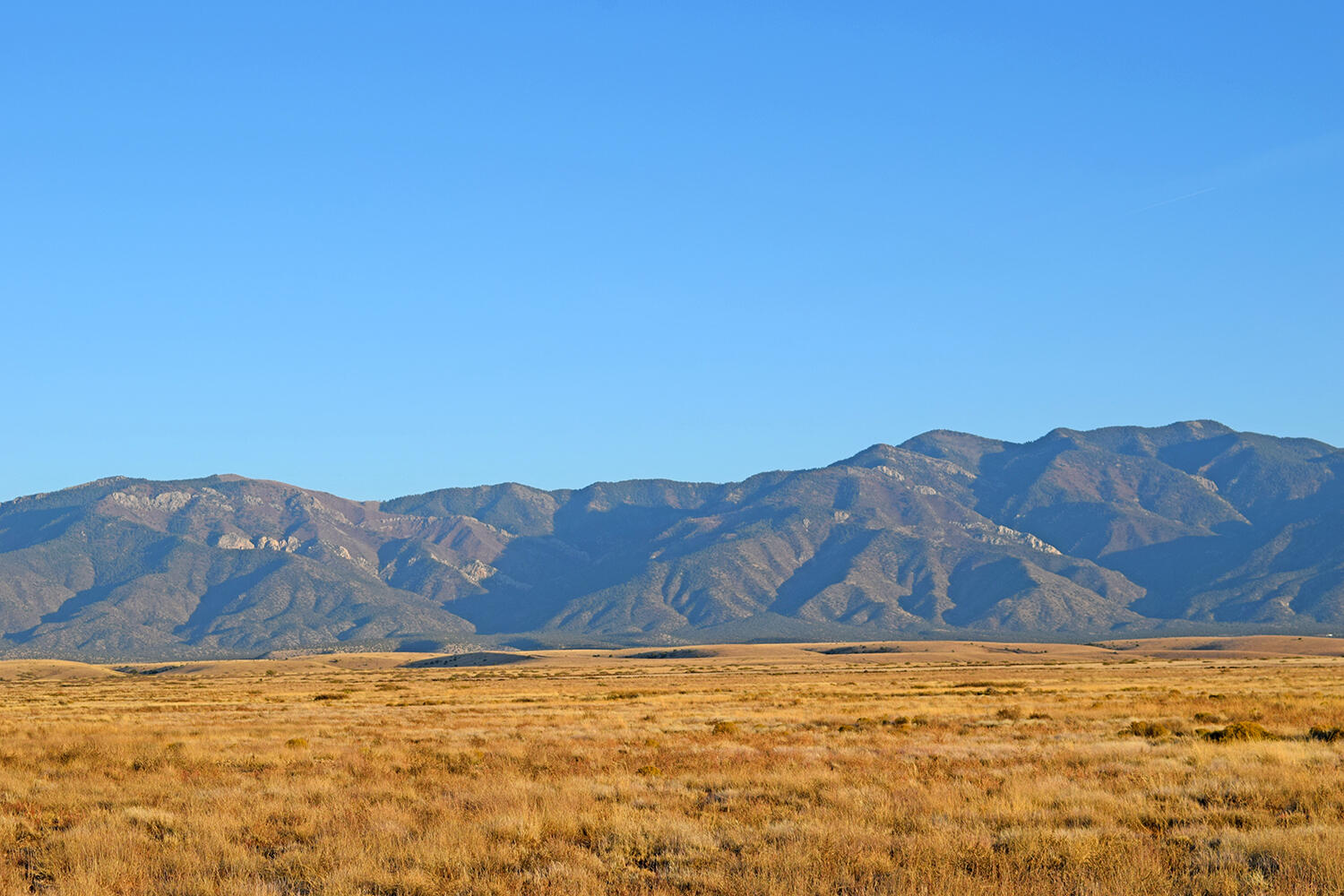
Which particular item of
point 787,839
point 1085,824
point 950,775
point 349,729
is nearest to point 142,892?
point 787,839

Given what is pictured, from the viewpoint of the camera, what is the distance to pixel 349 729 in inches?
1383

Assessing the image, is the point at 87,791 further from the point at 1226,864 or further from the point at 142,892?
the point at 1226,864

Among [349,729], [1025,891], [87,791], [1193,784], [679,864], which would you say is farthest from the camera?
[349,729]

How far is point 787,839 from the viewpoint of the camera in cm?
1438

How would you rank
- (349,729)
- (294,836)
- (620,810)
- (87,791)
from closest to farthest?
1. (294,836)
2. (620,810)
3. (87,791)
4. (349,729)

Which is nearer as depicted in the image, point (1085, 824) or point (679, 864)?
point (679, 864)

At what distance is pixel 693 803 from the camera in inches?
708

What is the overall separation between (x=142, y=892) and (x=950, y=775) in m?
13.2

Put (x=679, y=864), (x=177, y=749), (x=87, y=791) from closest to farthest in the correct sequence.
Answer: (x=679, y=864) < (x=87, y=791) < (x=177, y=749)

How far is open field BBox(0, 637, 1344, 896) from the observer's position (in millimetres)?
12641

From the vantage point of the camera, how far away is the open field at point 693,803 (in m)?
Answer: 12.6

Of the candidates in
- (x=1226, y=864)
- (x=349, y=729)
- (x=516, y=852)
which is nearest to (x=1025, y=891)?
(x=1226, y=864)

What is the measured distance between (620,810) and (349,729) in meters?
20.6

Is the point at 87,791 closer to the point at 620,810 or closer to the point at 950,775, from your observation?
the point at 620,810
